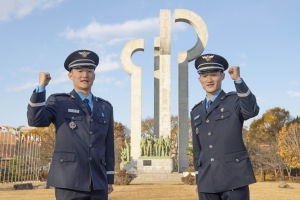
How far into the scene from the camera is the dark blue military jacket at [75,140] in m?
3.56

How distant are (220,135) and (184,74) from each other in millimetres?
23358

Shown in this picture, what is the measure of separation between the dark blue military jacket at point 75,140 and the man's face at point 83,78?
111 mm

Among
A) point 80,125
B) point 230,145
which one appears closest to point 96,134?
point 80,125

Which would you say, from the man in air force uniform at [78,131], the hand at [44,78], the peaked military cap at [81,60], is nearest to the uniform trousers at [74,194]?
the man in air force uniform at [78,131]

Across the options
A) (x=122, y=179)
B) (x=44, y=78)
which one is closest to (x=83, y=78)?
(x=44, y=78)

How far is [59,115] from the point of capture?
12.5ft

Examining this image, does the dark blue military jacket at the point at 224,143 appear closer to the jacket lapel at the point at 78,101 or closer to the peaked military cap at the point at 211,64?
the peaked military cap at the point at 211,64

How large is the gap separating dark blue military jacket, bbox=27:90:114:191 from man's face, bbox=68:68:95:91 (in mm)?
111

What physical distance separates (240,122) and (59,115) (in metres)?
1.91

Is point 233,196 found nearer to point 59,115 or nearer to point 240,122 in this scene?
point 240,122

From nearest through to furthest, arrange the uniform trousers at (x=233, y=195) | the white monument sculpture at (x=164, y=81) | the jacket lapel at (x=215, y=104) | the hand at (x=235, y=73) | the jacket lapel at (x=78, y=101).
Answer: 1. the hand at (x=235, y=73)
2. the uniform trousers at (x=233, y=195)
3. the jacket lapel at (x=78, y=101)
4. the jacket lapel at (x=215, y=104)
5. the white monument sculpture at (x=164, y=81)

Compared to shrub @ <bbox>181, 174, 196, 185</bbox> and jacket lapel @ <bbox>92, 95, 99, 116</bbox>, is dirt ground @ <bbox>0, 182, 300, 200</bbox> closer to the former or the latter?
shrub @ <bbox>181, 174, 196, 185</bbox>

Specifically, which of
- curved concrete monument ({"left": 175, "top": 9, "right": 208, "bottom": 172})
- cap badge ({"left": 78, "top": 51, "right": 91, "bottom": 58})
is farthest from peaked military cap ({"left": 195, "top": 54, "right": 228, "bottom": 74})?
curved concrete monument ({"left": 175, "top": 9, "right": 208, "bottom": 172})

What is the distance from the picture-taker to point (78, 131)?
3.79 m
